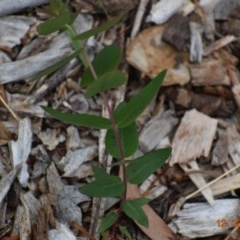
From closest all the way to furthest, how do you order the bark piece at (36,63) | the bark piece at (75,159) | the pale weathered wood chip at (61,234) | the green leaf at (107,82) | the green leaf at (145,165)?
1. the green leaf at (107,82)
2. the green leaf at (145,165)
3. the pale weathered wood chip at (61,234)
4. the bark piece at (75,159)
5. the bark piece at (36,63)

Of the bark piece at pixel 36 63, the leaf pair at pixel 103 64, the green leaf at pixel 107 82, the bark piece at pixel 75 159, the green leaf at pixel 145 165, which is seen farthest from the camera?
the bark piece at pixel 36 63

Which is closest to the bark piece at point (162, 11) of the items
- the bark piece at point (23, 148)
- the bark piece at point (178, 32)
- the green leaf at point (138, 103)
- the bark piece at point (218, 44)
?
the bark piece at point (178, 32)

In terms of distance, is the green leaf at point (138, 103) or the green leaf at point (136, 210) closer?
the green leaf at point (138, 103)

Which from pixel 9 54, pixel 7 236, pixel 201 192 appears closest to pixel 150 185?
pixel 201 192

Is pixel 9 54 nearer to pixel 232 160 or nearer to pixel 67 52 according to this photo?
pixel 67 52

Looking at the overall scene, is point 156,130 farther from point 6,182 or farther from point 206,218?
point 6,182

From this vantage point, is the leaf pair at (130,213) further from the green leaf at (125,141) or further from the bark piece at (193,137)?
the bark piece at (193,137)
